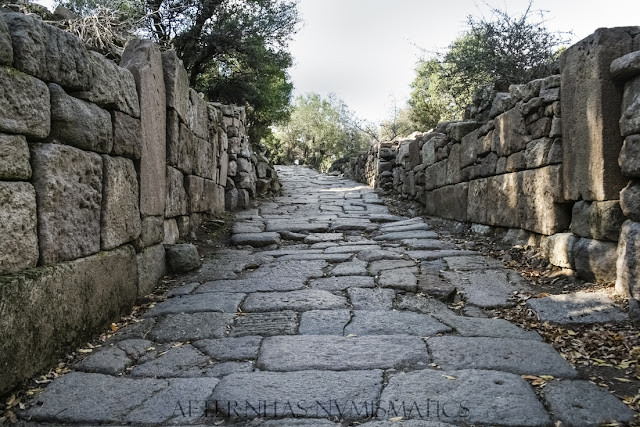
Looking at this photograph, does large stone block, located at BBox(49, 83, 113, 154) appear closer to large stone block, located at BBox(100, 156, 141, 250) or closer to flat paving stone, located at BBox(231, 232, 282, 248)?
large stone block, located at BBox(100, 156, 141, 250)

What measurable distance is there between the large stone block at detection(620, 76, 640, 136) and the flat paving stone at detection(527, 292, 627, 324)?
115 centimetres

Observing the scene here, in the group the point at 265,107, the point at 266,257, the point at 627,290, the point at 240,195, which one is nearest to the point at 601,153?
the point at 627,290

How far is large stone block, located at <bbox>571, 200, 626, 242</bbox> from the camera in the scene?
10.6 ft

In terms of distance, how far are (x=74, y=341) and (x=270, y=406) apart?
1351 mm

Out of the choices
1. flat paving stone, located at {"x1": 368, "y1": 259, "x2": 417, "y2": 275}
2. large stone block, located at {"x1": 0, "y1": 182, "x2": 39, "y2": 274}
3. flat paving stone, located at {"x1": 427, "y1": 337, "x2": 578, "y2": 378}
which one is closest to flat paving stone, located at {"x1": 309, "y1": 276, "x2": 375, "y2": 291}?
flat paving stone, located at {"x1": 368, "y1": 259, "x2": 417, "y2": 275}

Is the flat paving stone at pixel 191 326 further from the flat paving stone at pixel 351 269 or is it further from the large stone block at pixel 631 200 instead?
the large stone block at pixel 631 200

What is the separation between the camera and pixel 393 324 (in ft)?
9.70

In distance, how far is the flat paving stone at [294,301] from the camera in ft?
10.9

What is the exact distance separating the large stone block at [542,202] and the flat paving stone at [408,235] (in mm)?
1461

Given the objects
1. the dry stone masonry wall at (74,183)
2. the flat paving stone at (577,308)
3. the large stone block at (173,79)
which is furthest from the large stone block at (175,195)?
the flat paving stone at (577,308)

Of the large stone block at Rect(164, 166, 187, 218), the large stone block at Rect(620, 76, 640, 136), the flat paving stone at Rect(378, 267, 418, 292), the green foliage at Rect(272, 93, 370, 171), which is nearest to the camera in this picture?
the large stone block at Rect(620, 76, 640, 136)

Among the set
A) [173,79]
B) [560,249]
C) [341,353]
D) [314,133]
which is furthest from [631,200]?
[314,133]

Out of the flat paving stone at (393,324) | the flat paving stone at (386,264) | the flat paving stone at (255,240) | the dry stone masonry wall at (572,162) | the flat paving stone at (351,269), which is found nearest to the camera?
the flat paving stone at (393,324)

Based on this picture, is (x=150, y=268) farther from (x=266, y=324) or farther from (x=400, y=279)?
(x=400, y=279)
